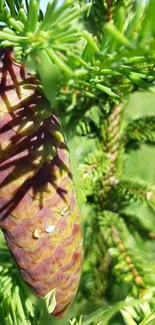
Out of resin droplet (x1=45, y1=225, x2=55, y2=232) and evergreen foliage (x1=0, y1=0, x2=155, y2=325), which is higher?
resin droplet (x1=45, y1=225, x2=55, y2=232)

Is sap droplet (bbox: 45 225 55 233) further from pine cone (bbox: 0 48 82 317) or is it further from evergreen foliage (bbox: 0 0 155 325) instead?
evergreen foliage (bbox: 0 0 155 325)

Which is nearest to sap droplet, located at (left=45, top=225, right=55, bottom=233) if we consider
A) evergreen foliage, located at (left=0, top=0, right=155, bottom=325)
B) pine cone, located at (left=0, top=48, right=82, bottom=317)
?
pine cone, located at (left=0, top=48, right=82, bottom=317)

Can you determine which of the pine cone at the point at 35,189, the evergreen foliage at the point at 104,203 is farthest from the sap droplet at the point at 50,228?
the evergreen foliage at the point at 104,203

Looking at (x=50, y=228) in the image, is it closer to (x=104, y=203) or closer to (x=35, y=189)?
(x=35, y=189)

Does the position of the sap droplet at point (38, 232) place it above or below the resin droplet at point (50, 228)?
above

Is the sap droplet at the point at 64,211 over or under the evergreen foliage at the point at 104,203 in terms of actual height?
over

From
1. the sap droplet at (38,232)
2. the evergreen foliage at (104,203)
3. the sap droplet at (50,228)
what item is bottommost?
the evergreen foliage at (104,203)

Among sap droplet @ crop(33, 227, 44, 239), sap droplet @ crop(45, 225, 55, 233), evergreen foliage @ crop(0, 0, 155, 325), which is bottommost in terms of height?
evergreen foliage @ crop(0, 0, 155, 325)

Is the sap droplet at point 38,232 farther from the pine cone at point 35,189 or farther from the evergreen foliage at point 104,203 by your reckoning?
the evergreen foliage at point 104,203

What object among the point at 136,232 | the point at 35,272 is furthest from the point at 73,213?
the point at 136,232

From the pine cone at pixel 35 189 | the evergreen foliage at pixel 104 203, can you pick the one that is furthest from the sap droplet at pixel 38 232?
the evergreen foliage at pixel 104 203
